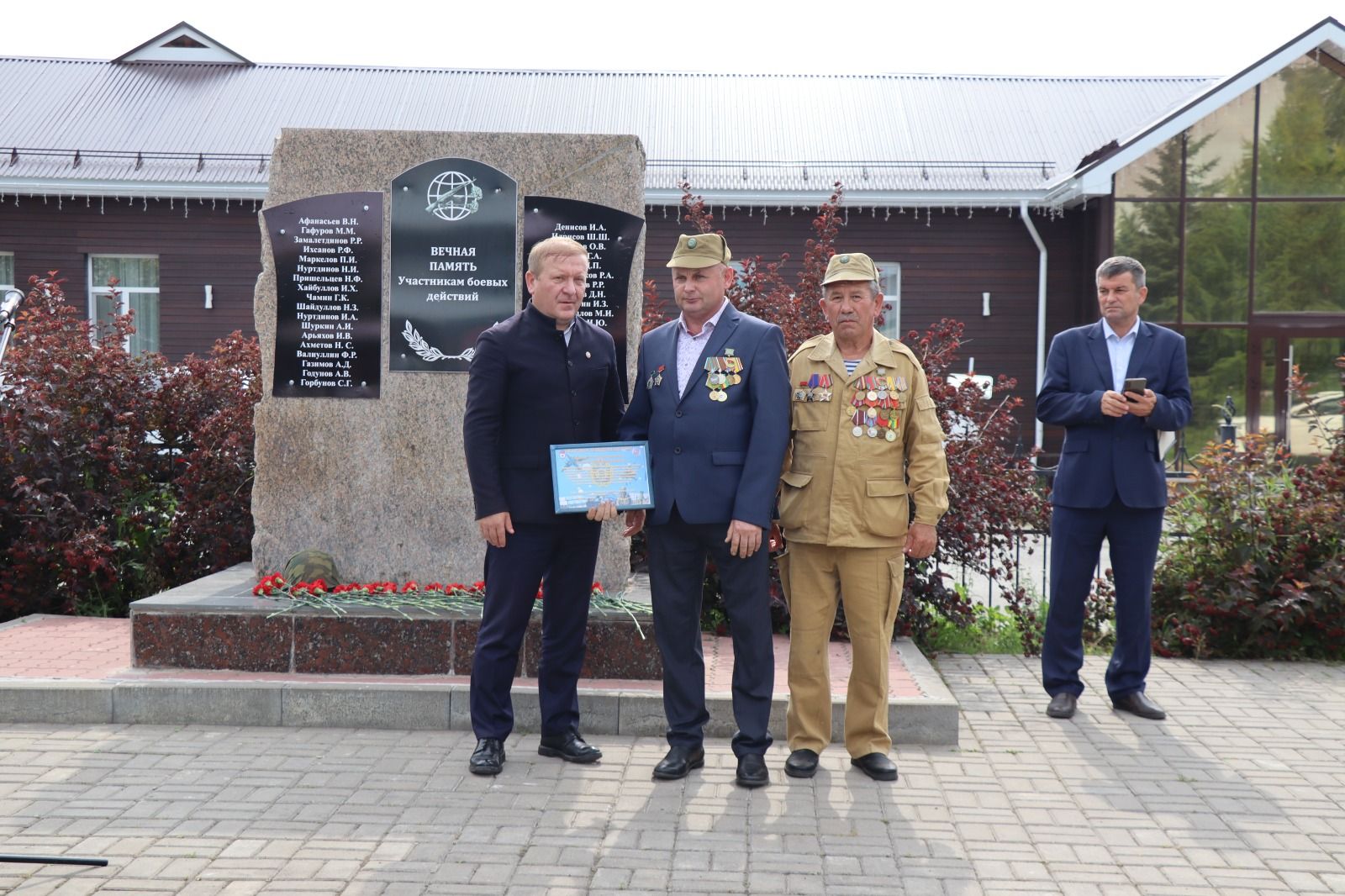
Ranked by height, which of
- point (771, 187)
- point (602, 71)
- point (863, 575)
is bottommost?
point (863, 575)

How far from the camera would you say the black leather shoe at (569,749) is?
4.80 metres

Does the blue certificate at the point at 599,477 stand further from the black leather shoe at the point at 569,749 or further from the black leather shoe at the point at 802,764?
the black leather shoe at the point at 802,764

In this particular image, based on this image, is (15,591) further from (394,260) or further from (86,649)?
(394,260)

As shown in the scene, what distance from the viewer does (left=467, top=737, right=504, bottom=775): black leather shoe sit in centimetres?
462

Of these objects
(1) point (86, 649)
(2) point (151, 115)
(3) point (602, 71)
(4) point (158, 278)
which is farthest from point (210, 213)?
(1) point (86, 649)

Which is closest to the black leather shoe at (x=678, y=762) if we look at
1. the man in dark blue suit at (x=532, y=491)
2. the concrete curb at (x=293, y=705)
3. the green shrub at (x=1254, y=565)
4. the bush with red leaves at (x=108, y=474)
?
the man in dark blue suit at (x=532, y=491)

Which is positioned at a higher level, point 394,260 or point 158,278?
point 158,278

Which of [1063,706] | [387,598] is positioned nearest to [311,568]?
[387,598]

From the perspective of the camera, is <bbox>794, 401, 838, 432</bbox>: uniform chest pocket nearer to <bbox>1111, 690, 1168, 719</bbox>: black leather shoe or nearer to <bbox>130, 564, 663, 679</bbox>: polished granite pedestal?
<bbox>130, 564, 663, 679</bbox>: polished granite pedestal

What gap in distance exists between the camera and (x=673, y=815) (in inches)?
166

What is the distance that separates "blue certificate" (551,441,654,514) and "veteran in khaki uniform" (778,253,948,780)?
1.92 ft

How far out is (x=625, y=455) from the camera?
4.62 m

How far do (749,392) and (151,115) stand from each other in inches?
753

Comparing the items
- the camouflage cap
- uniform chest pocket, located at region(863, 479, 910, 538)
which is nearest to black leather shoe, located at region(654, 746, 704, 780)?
uniform chest pocket, located at region(863, 479, 910, 538)
